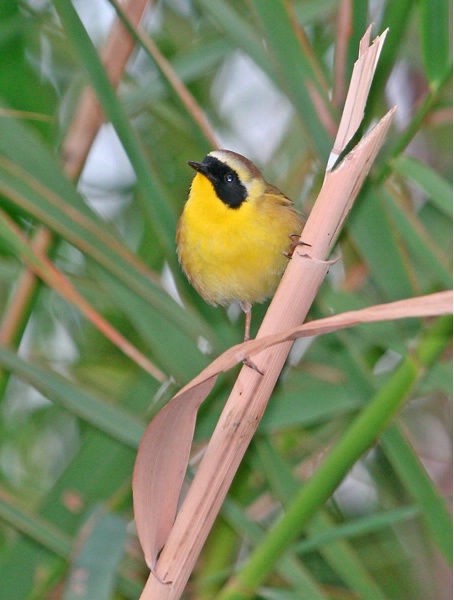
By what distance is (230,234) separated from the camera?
4.28ft

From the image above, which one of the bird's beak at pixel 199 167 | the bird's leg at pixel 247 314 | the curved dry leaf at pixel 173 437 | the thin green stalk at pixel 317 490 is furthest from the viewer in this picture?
the bird's leg at pixel 247 314

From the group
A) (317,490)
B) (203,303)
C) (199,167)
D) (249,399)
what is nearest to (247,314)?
(203,303)

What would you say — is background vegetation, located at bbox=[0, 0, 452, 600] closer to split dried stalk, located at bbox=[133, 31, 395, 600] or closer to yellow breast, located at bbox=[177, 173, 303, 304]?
yellow breast, located at bbox=[177, 173, 303, 304]

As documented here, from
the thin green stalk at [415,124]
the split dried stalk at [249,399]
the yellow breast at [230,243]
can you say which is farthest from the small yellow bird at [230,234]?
the split dried stalk at [249,399]

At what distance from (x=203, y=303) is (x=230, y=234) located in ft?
0.46

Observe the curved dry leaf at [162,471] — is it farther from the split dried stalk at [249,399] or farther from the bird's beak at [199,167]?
the bird's beak at [199,167]

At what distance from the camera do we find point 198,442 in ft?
4.44

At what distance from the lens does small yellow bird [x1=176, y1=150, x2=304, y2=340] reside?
51.2 inches

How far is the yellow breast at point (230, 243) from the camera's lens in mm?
1305

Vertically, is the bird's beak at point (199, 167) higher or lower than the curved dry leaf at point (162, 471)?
higher

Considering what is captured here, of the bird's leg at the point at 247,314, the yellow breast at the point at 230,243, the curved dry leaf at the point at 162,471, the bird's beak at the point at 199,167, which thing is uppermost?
the bird's beak at the point at 199,167

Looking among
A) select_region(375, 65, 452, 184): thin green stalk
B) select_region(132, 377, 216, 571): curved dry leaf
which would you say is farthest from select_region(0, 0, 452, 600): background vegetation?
select_region(132, 377, 216, 571): curved dry leaf

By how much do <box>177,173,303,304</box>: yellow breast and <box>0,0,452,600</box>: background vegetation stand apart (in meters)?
0.04

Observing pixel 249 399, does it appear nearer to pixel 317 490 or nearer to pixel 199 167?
pixel 317 490
